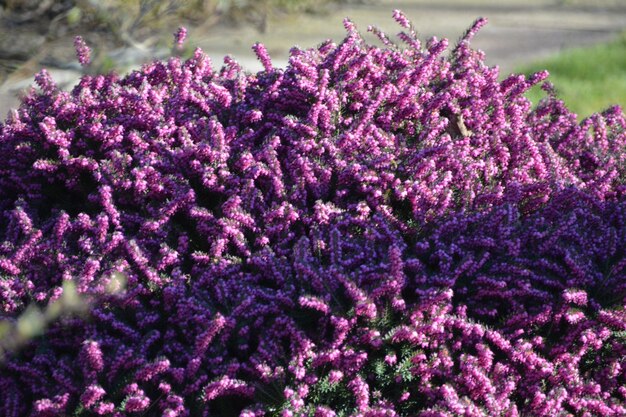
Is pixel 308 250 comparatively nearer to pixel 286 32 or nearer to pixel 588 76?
pixel 588 76

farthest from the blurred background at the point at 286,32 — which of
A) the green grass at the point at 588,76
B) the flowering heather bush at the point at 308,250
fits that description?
the flowering heather bush at the point at 308,250

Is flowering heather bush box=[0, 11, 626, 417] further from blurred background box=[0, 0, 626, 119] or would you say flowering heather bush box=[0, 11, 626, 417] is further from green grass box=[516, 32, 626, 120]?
green grass box=[516, 32, 626, 120]

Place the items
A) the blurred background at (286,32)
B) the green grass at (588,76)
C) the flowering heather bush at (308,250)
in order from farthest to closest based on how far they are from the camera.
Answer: the green grass at (588,76)
the blurred background at (286,32)
the flowering heather bush at (308,250)

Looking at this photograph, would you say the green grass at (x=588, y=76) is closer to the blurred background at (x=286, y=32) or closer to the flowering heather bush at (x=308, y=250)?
the blurred background at (x=286, y=32)

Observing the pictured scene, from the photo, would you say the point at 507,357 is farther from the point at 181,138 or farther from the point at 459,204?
the point at 181,138

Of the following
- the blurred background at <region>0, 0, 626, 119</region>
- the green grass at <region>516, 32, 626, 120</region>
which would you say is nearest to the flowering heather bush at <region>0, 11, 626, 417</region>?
the blurred background at <region>0, 0, 626, 119</region>

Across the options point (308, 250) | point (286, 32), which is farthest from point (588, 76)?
point (308, 250)
